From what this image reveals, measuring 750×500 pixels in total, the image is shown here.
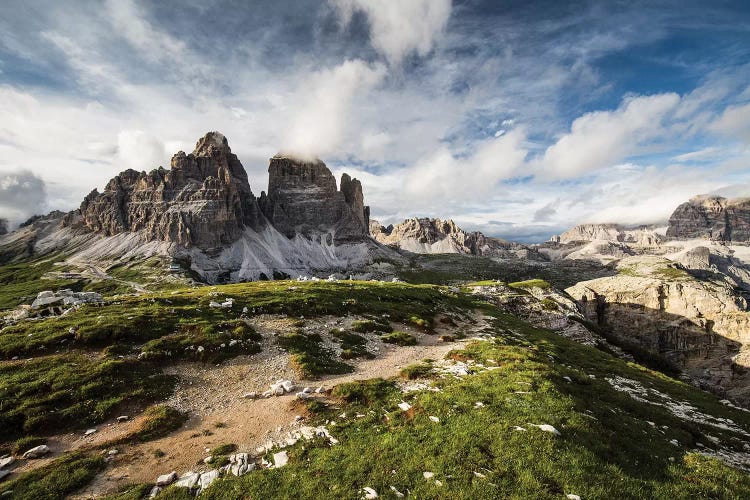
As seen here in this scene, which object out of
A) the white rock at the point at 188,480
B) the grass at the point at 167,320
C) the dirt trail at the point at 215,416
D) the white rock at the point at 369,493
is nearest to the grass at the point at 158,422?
the dirt trail at the point at 215,416

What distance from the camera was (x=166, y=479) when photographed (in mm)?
14523

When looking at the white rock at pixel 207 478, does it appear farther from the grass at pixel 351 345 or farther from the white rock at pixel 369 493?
the grass at pixel 351 345

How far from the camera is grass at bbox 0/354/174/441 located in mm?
19062

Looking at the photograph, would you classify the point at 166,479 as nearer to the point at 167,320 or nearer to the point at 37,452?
the point at 37,452

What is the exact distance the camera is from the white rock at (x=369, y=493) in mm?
12594

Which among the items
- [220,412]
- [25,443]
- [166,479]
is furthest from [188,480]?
[25,443]

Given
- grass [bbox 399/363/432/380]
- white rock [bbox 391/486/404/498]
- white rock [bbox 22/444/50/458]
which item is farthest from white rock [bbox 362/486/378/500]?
white rock [bbox 22/444/50/458]

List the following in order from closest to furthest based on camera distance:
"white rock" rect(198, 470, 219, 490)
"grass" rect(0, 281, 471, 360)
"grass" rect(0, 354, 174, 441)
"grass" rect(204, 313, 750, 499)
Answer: "grass" rect(204, 313, 750, 499), "white rock" rect(198, 470, 219, 490), "grass" rect(0, 354, 174, 441), "grass" rect(0, 281, 471, 360)

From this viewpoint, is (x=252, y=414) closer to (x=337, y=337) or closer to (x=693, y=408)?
(x=337, y=337)

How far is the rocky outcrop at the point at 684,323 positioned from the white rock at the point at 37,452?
93572mm

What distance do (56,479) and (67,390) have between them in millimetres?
9416

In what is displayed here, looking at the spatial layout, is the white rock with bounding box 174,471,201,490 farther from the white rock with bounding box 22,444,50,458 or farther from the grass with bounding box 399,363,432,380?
the grass with bounding box 399,363,432,380

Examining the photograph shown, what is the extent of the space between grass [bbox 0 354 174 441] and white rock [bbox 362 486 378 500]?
17.9 meters

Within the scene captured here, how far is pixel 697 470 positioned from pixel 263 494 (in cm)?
1887
